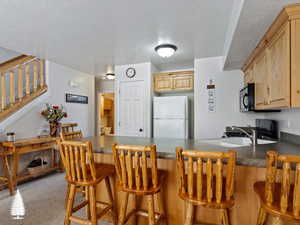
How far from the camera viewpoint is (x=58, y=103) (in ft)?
12.9

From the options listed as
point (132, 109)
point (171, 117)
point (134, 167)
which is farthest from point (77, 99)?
point (134, 167)

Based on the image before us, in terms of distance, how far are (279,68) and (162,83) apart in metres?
2.57

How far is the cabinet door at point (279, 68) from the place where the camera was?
148cm

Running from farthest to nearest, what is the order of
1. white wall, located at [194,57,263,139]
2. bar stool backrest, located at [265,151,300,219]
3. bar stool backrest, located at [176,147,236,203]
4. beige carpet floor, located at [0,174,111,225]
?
white wall, located at [194,57,263,139], beige carpet floor, located at [0,174,111,225], bar stool backrest, located at [176,147,236,203], bar stool backrest, located at [265,151,300,219]

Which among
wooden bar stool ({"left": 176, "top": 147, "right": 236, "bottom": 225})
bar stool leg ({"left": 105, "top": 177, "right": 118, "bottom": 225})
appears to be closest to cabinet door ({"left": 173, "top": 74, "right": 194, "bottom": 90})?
bar stool leg ({"left": 105, "top": 177, "right": 118, "bottom": 225})

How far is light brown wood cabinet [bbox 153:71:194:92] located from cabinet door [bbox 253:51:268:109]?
4.89 ft

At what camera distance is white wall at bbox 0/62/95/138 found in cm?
323

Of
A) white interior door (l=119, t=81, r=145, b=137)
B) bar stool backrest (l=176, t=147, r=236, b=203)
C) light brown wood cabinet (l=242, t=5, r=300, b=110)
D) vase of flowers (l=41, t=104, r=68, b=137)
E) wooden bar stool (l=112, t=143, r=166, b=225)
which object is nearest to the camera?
bar stool backrest (l=176, t=147, r=236, b=203)

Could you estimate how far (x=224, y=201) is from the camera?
1.13 m

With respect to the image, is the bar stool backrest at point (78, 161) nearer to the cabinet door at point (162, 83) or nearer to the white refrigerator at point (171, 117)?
the white refrigerator at point (171, 117)

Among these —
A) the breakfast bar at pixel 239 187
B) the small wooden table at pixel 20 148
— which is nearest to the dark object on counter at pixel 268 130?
the breakfast bar at pixel 239 187

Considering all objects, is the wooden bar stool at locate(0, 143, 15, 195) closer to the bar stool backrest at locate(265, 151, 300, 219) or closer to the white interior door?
the white interior door

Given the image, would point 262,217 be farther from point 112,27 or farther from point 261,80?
point 112,27

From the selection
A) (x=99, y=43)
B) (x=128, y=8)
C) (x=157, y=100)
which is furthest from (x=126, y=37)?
(x=157, y=100)
